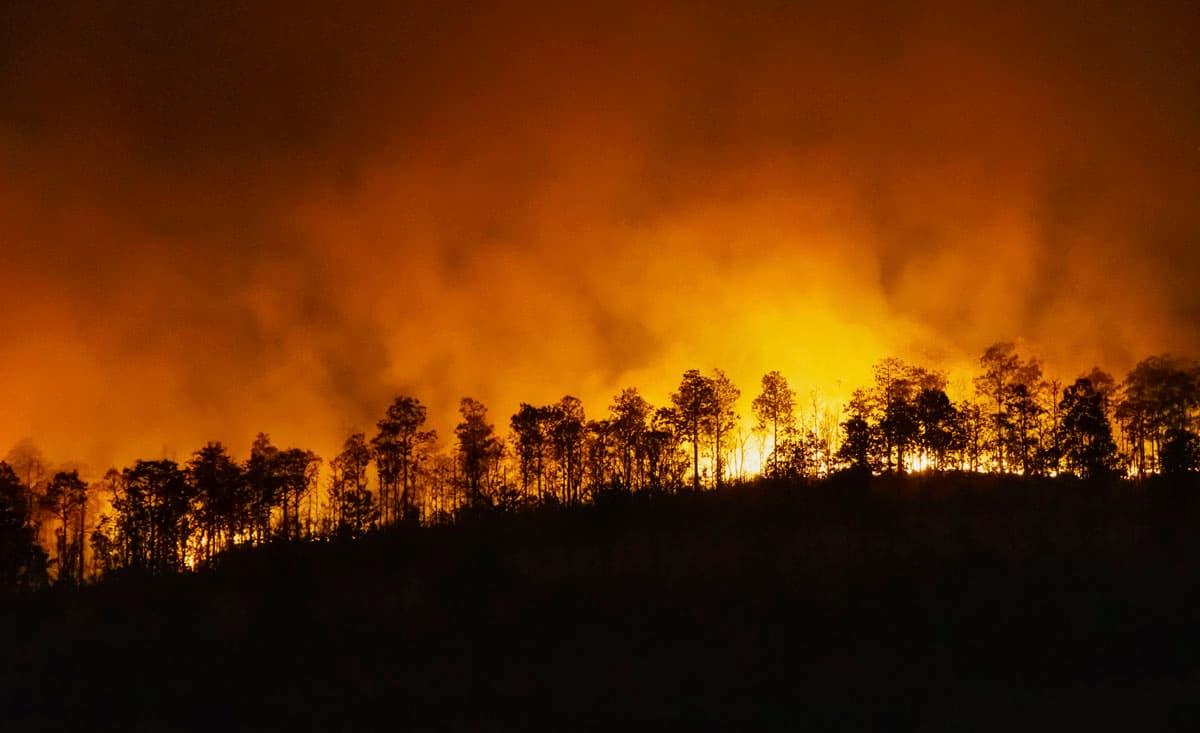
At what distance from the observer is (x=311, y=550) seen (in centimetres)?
1717

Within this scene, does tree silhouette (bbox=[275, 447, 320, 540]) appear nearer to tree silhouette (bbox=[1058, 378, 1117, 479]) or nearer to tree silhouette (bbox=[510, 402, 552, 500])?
tree silhouette (bbox=[510, 402, 552, 500])

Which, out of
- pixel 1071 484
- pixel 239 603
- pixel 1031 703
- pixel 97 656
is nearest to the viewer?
pixel 1031 703

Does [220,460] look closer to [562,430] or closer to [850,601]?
[562,430]

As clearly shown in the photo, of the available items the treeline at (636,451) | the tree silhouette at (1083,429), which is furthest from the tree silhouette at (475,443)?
the tree silhouette at (1083,429)

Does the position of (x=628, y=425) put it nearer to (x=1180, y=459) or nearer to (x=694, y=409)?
(x=694, y=409)

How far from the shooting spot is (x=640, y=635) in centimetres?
1269

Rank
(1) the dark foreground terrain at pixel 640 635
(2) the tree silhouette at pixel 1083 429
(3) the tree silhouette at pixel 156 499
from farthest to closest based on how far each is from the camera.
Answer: (2) the tree silhouette at pixel 1083 429, (3) the tree silhouette at pixel 156 499, (1) the dark foreground terrain at pixel 640 635

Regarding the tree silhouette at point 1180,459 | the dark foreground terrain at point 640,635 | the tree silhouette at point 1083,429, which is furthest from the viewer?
the tree silhouette at point 1083,429

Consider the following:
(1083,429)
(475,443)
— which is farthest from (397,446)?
(1083,429)

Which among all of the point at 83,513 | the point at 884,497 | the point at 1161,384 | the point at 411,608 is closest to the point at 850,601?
the point at 411,608

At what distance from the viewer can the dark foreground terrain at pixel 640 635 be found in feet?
36.9

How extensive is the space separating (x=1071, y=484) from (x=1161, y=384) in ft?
85.1

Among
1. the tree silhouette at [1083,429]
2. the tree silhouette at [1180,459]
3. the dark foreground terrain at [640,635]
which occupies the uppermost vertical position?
the tree silhouette at [1083,429]

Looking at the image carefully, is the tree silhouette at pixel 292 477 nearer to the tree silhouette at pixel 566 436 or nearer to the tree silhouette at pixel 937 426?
the tree silhouette at pixel 566 436
